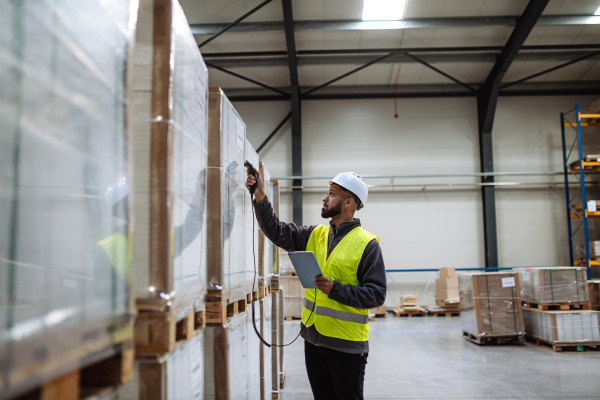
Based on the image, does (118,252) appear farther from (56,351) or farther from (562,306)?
(562,306)

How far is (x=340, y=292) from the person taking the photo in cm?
260

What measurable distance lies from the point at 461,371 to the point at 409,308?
528 cm

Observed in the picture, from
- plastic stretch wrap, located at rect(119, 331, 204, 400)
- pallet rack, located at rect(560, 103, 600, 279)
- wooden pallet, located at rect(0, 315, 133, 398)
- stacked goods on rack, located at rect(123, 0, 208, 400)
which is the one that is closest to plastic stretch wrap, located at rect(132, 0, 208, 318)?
stacked goods on rack, located at rect(123, 0, 208, 400)

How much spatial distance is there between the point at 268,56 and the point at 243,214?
933cm

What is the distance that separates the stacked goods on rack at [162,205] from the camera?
4.65 ft

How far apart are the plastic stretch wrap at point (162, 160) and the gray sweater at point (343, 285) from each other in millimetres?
1179

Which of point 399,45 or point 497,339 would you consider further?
point 399,45

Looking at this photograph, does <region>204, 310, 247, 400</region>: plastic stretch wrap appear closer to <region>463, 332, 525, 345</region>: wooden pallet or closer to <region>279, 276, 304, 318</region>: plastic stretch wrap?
<region>463, 332, 525, 345</region>: wooden pallet

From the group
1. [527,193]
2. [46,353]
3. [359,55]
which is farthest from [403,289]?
[46,353]

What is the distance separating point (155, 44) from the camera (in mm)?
1513

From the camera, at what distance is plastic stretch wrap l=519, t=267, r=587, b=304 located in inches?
294

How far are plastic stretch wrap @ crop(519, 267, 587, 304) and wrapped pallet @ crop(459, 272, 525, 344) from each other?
341 millimetres

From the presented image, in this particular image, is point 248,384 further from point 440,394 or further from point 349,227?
point 440,394

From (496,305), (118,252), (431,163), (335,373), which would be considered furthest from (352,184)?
(431,163)
